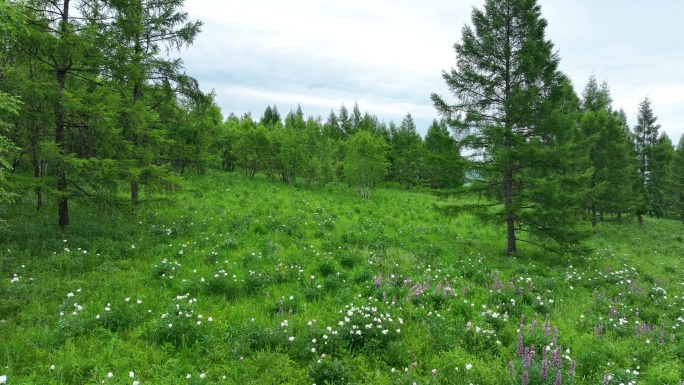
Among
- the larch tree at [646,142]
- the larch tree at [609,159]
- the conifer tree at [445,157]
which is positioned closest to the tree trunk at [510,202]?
the conifer tree at [445,157]

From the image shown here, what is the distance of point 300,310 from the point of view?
23.5 ft

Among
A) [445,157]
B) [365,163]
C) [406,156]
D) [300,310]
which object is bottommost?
[300,310]

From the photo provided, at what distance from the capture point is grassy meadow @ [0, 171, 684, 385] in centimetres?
519

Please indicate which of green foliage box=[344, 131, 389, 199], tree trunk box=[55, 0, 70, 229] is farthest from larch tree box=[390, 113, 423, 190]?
tree trunk box=[55, 0, 70, 229]

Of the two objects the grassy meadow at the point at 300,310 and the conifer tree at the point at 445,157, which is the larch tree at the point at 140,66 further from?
the conifer tree at the point at 445,157

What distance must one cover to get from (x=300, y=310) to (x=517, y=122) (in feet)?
37.4

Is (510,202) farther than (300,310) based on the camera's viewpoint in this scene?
Yes

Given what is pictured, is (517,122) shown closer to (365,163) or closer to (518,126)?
(518,126)

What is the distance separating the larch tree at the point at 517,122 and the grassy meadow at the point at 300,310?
2.11 meters

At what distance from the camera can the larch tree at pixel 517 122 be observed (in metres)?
12.3

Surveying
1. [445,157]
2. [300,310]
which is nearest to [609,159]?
[445,157]

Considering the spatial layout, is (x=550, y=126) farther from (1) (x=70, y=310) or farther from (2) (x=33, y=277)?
(2) (x=33, y=277)

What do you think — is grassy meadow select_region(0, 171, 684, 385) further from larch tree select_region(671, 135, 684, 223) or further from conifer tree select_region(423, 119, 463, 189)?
larch tree select_region(671, 135, 684, 223)

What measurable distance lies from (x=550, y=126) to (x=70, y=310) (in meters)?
15.5
